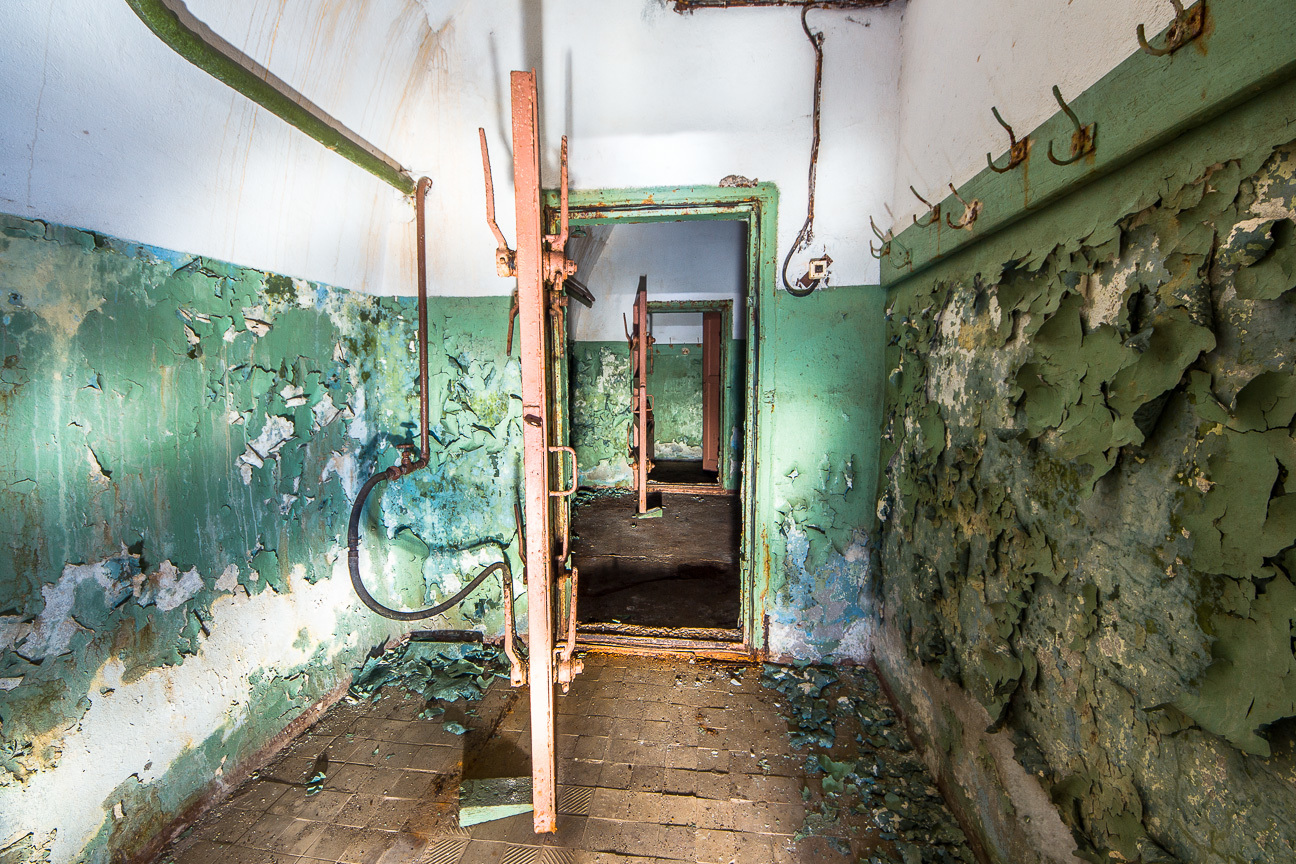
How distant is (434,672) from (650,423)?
3797mm

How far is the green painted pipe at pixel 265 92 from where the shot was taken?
1448mm

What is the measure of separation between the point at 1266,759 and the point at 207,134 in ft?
10.1

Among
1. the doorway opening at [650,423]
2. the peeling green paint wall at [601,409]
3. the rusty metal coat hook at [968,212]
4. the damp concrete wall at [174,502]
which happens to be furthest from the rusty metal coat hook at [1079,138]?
the peeling green paint wall at [601,409]

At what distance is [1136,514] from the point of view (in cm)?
102

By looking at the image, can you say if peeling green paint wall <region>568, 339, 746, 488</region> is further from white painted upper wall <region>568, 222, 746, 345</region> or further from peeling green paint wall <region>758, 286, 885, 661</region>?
peeling green paint wall <region>758, 286, 885, 661</region>

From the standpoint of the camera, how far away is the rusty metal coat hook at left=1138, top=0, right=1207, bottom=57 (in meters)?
0.84

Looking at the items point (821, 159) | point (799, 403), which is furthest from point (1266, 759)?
point (821, 159)

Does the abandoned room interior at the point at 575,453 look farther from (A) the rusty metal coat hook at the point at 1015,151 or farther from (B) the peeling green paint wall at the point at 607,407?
(B) the peeling green paint wall at the point at 607,407

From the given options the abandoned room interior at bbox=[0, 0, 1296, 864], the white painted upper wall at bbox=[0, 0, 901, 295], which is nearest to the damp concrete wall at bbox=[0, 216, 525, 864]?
the abandoned room interior at bbox=[0, 0, 1296, 864]

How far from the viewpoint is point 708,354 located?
7320 mm

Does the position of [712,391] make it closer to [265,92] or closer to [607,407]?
[607,407]

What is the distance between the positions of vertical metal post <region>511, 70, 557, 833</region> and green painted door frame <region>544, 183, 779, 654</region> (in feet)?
3.91

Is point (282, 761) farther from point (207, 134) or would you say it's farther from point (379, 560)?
point (207, 134)

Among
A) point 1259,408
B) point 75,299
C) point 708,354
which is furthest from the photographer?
point 708,354
